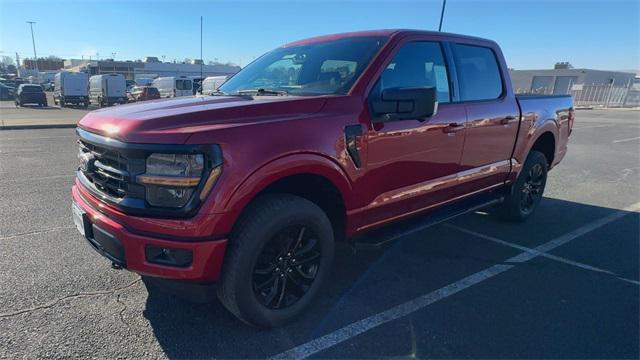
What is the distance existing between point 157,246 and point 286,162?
89cm

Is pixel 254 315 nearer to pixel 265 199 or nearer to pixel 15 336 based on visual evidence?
pixel 265 199

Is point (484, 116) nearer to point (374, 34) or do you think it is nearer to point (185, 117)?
point (374, 34)

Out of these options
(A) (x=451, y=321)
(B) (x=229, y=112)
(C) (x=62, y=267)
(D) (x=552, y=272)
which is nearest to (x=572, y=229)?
(D) (x=552, y=272)

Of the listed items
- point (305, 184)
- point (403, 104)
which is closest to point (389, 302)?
point (305, 184)

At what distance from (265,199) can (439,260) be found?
213cm

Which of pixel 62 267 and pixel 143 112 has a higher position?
pixel 143 112

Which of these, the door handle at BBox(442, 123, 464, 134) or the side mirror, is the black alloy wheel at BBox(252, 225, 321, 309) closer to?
the side mirror

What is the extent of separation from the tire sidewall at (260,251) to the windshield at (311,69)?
3.20 ft

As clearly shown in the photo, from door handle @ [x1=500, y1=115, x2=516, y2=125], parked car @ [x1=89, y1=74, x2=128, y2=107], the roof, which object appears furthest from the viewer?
parked car @ [x1=89, y1=74, x2=128, y2=107]

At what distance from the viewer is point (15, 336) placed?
8.78 feet

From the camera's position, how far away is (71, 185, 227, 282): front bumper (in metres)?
2.38

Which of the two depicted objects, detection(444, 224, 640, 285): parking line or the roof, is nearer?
the roof

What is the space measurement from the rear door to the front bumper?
259 cm

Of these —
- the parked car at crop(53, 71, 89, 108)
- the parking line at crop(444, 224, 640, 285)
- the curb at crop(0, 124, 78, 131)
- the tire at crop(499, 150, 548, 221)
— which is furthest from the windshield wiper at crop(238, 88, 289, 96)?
the parked car at crop(53, 71, 89, 108)
